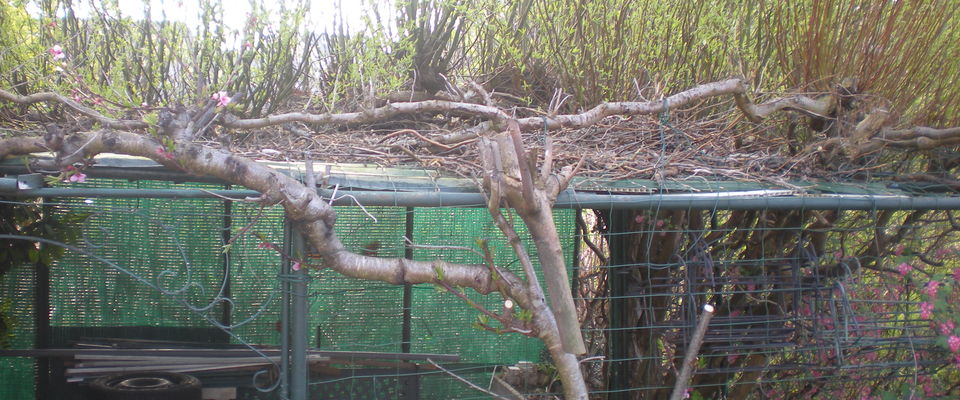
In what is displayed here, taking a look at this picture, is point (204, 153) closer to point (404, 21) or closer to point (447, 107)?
point (447, 107)

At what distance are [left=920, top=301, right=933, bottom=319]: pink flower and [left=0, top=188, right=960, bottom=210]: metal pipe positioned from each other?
1.97 feet

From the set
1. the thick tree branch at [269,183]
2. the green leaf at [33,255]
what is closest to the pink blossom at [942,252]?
the thick tree branch at [269,183]

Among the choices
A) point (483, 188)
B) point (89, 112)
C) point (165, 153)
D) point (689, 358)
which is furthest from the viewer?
point (689, 358)

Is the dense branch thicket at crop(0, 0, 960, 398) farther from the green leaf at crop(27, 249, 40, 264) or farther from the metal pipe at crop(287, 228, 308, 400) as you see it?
the metal pipe at crop(287, 228, 308, 400)

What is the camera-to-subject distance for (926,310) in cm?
416

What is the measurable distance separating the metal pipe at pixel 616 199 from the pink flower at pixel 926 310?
60cm

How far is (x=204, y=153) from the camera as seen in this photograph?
2.87 m

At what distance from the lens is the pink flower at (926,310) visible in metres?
4.16

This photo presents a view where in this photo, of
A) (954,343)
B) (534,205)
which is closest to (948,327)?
(954,343)

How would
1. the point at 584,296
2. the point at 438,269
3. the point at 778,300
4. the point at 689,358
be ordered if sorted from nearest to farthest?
the point at 438,269, the point at 689,358, the point at 778,300, the point at 584,296

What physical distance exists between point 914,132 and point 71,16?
534 cm

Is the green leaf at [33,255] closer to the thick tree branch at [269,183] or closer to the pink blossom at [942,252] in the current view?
the thick tree branch at [269,183]

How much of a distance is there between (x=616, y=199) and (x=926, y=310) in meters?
2.10

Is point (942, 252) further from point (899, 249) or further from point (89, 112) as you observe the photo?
point (89, 112)
